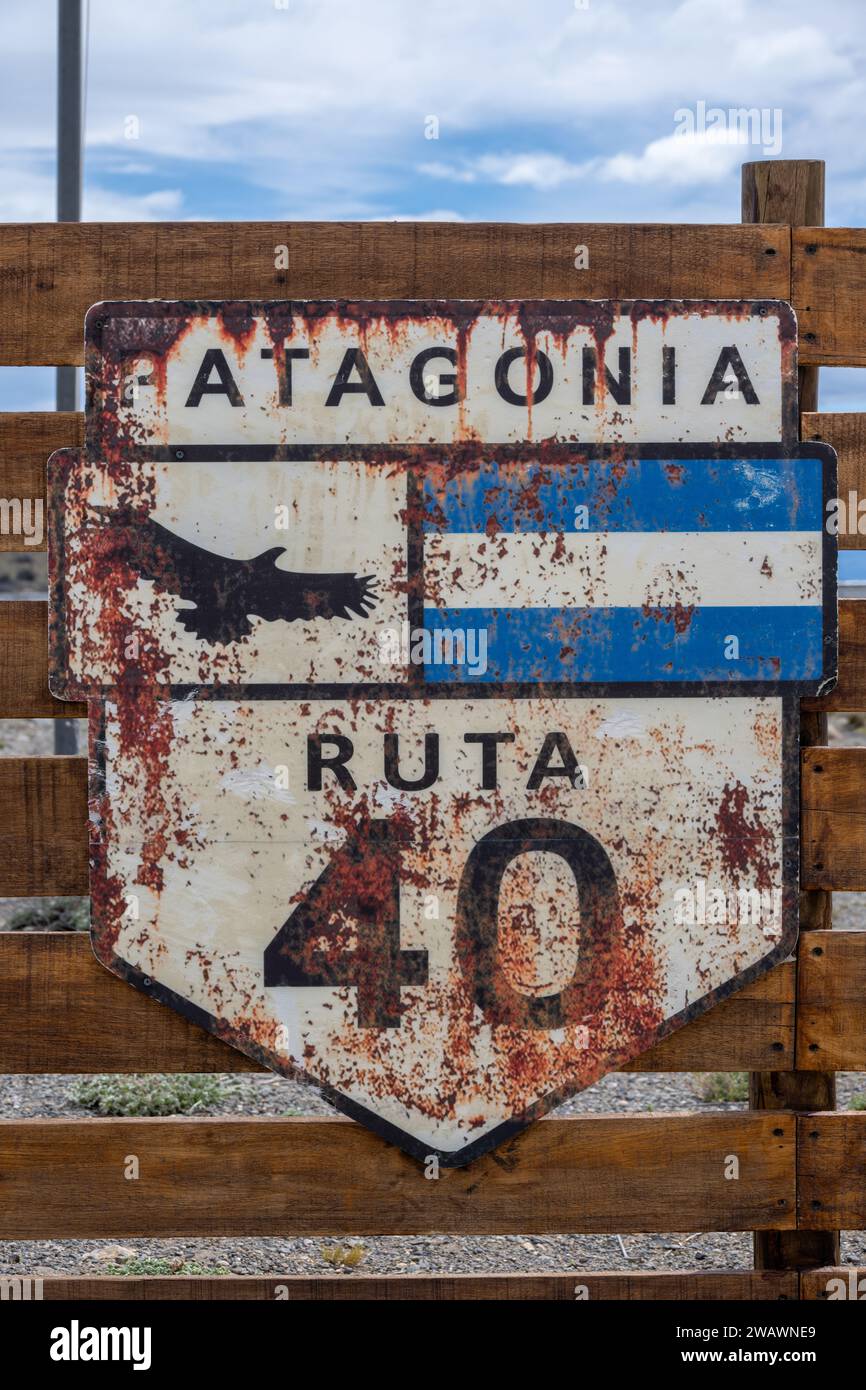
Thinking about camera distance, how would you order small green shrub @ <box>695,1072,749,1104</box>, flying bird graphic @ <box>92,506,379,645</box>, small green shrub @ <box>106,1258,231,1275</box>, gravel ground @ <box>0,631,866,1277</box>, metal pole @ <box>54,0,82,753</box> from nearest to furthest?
1. flying bird graphic @ <box>92,506,379,645</box>
2. small green shrub @ <box>106,1258,231,1275</box>
3. gravel ground @ <box>0,631,866,1277</box>
4. small green shrub @ <box>695,1072,749,1104</box>
5. metal pole @ <box>54,0,82,753</box>

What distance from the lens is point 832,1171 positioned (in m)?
3.00

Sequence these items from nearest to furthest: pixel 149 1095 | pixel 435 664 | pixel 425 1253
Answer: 1. pixel 435 664
2. pixel 425 1253
3. pixel 149 1095

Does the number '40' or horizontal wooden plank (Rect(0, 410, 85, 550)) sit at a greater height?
horizontal wooden plank (Rect(0, 410, 85, 550))

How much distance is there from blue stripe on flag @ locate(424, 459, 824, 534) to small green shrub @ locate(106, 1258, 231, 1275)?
90.1 inches

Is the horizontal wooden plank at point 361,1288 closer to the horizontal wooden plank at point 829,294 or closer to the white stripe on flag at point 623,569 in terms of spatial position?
the white stripe on flag at point 623,569

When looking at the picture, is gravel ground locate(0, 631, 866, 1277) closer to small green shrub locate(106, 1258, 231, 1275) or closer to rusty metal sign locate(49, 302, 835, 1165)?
small green shrub locate(106, 1258, 231, 1275)

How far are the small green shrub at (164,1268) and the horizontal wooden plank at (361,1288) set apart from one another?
0.65m

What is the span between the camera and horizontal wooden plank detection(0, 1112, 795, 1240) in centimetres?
294

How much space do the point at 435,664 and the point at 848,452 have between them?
1.11 metres

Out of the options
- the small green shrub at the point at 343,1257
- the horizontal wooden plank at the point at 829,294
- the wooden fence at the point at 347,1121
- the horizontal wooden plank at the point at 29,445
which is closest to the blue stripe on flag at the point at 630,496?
the wooden fence at the point at 347,1121

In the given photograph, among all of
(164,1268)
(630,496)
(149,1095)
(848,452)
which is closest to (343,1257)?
(164,1268)

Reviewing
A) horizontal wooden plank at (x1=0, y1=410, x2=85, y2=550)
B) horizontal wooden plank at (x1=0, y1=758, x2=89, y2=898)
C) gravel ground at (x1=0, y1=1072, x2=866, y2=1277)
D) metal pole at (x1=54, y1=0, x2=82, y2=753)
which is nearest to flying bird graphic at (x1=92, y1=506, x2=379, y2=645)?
horizontal wooden plank at (x1=0, y1=410, x2=85, y2=550)

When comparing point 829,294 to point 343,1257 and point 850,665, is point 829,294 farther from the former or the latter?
point 343,1257
